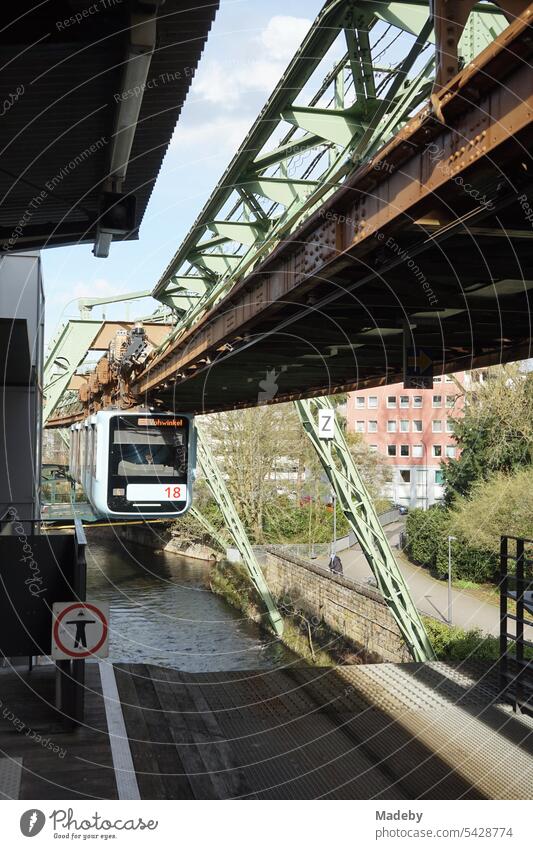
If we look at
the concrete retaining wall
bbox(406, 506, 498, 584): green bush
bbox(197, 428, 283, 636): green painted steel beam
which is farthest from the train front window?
bbox(406, 506, 498, 584): green bush

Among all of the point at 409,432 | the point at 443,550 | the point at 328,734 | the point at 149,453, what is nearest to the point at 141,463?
the point at 149,453

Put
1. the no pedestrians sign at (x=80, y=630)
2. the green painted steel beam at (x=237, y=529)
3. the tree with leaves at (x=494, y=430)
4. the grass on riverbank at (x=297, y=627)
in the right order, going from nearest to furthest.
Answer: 1. the no pedestrians sign at (x=80, y=630)
2. the grass on riverbank at (x=297, y=627)
3. the green painted steel beam at (x=237, y=529)
4. the tree with leaves at (x=494, y=430)

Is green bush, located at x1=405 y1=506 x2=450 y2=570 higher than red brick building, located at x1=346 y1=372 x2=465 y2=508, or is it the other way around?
red brick building, located at x1=346 y1=372 x2=465 y2=508

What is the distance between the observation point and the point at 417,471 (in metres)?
Answer: 33.5

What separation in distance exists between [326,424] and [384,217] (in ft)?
39.4

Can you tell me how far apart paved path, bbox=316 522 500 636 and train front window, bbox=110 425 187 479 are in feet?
21.5

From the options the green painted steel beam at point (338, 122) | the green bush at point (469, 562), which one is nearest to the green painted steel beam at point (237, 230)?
the green painted steel beam at point (338, 122)

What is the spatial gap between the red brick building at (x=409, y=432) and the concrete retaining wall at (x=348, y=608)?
12204mm

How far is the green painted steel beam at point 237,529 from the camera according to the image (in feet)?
68.6

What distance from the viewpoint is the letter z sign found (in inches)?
610

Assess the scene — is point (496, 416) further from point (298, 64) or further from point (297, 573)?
point (298, 64)

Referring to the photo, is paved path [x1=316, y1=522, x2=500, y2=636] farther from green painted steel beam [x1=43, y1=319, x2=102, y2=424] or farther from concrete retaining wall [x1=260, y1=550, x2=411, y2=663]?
green painted steel beam [x1=43, y1=319, x2=102, y2=424]

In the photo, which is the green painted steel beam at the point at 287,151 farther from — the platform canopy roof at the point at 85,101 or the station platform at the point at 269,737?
the station platform at the point at 269,737

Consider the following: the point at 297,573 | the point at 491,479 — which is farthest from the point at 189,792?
the point at 491,479
